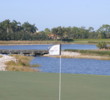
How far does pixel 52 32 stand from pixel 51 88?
61439mm

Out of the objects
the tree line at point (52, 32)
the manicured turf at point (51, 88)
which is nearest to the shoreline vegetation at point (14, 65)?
the manicured turf at point (51, 88)

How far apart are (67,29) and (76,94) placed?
64839 millimetres

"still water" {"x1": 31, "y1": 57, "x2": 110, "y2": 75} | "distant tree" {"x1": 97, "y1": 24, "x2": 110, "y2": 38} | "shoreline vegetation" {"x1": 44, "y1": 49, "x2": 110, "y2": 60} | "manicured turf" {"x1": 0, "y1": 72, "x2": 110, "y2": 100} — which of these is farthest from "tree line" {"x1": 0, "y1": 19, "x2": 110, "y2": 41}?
"manicured turf" {"x1": 0, "y1": 72, "x2": 110, "y2": 100}

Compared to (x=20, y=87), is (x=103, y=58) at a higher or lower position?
lower

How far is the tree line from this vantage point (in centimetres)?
6297

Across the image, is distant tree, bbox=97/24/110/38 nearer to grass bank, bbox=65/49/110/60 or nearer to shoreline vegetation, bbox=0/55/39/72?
grass bank, bbox=65/49/110/60

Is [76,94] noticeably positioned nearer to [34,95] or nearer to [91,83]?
[34,95]

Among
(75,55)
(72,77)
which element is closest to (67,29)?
(75,55)

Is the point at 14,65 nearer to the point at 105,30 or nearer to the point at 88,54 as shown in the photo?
the point at 88,54

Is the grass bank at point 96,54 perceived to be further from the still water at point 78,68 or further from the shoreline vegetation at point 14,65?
the shoreline vegetation at point 14,65

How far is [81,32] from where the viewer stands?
72.8 m

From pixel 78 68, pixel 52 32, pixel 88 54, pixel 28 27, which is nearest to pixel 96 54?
pixel 88 54

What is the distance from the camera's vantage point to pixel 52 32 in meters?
68.8

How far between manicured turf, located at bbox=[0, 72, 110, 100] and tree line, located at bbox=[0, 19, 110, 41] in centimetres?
5245
